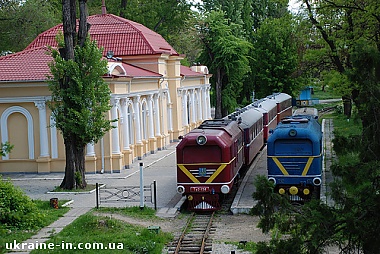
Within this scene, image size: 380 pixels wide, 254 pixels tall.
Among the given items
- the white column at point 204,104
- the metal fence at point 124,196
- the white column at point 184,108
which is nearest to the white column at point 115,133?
the metal fence at point 124,196

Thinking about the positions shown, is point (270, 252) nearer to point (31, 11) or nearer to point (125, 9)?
point (31, 11)

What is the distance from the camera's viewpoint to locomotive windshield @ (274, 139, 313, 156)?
2005cm

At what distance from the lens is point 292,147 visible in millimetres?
20109

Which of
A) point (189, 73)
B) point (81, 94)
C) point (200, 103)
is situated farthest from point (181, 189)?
point (200, 103)

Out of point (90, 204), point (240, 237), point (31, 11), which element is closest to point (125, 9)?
point (31, 11)

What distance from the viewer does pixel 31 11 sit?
4550 cm

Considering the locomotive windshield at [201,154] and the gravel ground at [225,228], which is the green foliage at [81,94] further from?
the locomotive windshield at [201,154]

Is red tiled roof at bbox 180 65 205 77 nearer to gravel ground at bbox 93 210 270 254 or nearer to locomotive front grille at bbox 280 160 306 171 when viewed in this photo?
locomotive front grille at bbox 280 160 306 171

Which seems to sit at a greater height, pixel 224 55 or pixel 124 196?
pixel 224 55

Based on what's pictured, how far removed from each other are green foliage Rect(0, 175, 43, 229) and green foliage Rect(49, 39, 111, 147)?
17.1 feet

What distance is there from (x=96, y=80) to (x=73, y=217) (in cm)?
679

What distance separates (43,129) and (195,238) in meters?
14.1

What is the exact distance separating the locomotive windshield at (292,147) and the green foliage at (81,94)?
757 cm

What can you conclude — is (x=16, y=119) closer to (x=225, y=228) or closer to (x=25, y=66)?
(x=25, y=66)
